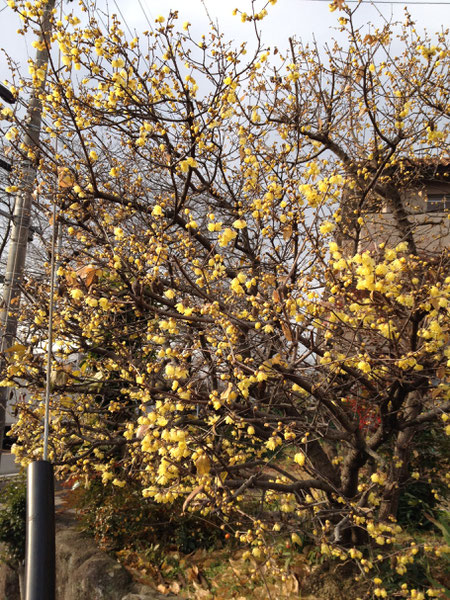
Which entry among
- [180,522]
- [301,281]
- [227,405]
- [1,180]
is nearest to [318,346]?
[301,281]

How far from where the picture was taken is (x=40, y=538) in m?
0.86

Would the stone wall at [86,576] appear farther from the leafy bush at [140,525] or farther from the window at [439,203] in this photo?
the window at [439,203]

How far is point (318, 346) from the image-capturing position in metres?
2.96

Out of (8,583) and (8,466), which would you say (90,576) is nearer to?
(8,583)

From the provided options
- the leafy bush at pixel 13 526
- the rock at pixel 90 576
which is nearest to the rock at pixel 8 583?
the leafy bush at pixel 13 526

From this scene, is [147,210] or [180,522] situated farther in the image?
[180,522]

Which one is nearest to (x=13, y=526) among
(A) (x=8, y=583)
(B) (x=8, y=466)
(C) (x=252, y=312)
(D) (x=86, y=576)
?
(A) (x=8, y=583)

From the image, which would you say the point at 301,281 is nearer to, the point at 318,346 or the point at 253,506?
the point at 318,346

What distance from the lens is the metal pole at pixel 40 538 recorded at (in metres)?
0.84

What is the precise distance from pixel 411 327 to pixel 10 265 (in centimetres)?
521

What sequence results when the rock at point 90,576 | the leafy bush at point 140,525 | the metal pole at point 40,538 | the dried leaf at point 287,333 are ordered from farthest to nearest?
the leafy bush at point 140,525, the rock at point 90,576, the dried leaf at point 287,333, the metal pole at point 40,538

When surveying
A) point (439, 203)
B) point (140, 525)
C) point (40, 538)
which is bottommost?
point (140, 525)

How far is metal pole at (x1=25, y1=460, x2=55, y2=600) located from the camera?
2.76ft

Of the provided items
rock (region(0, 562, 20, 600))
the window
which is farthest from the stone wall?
the window
